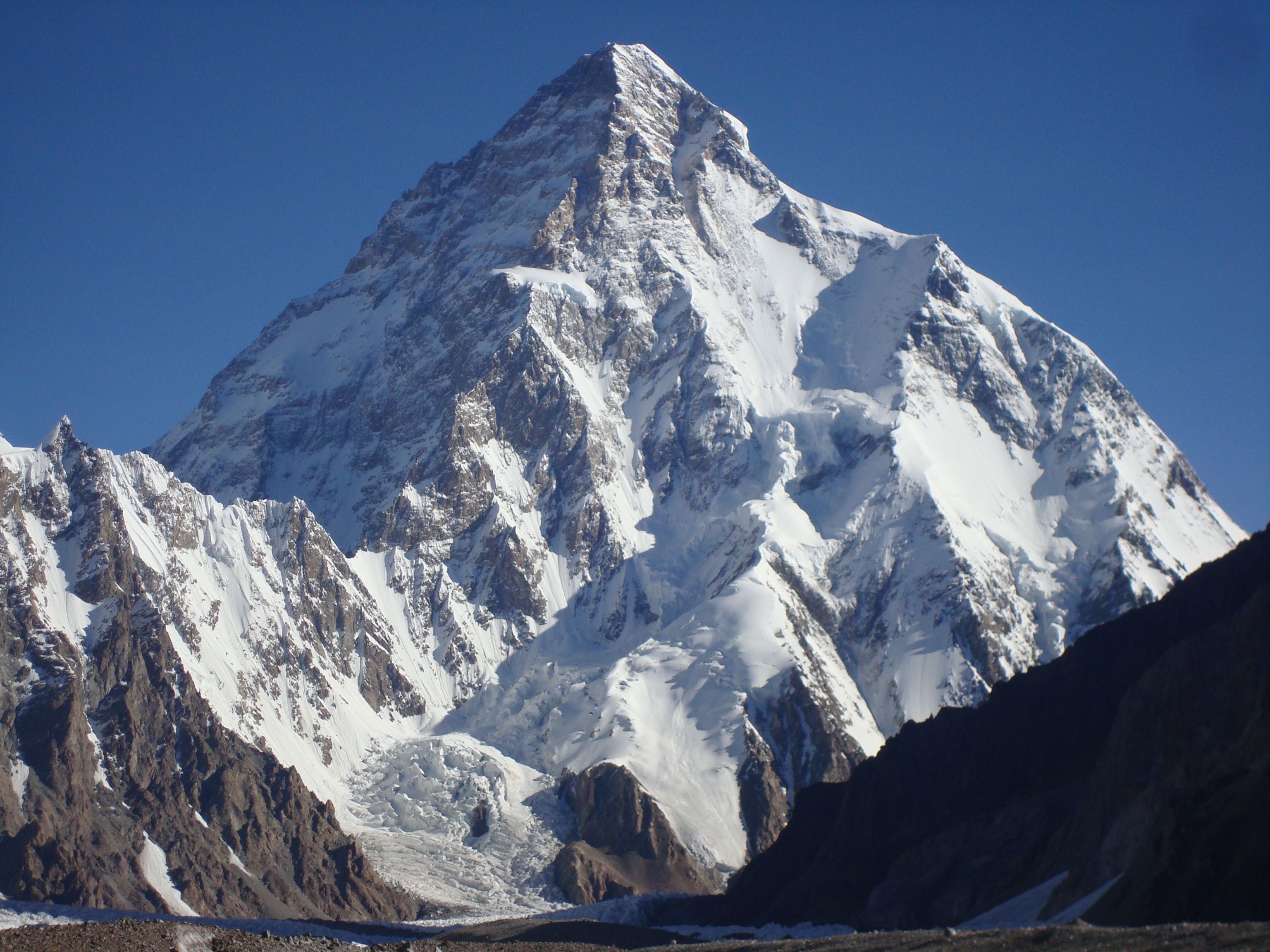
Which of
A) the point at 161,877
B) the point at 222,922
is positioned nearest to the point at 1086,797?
the point at 222,922

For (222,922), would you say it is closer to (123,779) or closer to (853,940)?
(123,779)

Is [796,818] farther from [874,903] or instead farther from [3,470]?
[3,470]

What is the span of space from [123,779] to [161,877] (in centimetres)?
1809

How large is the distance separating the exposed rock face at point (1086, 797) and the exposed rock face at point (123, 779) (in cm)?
6902

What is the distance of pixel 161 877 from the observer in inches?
6673

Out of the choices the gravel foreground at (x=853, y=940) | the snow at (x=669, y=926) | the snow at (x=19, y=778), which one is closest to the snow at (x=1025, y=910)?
the gravel foreground at (x=853, y=940)

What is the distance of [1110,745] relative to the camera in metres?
95.8

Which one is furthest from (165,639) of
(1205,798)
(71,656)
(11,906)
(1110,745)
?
(1205,798)

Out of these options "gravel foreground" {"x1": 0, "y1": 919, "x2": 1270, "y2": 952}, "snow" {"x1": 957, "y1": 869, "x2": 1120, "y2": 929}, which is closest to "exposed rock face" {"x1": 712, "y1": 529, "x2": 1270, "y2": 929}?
"snow" {"x1": 957, "y1": 869, "x2": 1120, "y2": 929}

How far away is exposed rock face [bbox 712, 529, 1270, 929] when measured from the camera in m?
58.6

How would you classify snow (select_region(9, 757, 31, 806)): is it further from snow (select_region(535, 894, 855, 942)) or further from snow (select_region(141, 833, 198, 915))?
snow (select_region(535, 894, 855, 942))

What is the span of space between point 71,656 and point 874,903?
121m

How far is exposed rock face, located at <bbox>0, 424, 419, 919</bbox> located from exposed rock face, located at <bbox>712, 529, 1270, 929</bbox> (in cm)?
6902

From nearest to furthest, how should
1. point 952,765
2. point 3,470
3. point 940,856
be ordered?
point 940,856 < point 952,765 < point 3,470
